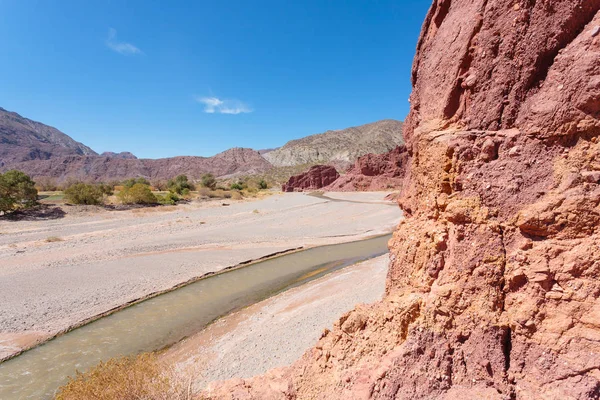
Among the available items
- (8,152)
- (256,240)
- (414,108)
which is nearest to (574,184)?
(414,108)

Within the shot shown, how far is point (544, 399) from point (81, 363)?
32.9ft

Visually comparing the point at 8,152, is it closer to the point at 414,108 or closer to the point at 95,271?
the point at 95,271

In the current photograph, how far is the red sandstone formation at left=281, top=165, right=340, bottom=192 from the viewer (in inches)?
2913

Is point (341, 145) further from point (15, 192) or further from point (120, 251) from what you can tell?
point (120, 251)

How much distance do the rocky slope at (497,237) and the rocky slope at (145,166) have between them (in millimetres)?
127088

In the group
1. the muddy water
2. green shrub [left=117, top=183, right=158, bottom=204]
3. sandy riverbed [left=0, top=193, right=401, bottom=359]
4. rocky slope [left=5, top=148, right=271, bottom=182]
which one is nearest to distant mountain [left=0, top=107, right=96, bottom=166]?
rocky slope [left=5, top=148, right=271, bottom=182]

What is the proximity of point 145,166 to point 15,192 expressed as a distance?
121 meters

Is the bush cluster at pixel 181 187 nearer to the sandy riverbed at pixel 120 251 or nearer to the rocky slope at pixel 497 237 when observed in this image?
the sandy riverbed at pixel 120 251

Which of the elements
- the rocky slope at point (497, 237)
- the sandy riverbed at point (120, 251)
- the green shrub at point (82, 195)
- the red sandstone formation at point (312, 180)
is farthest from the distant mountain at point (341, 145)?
the rocky slope at point (497, 237)

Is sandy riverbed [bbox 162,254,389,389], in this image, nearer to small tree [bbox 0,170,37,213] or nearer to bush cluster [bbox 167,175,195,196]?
small tree [bbox 0,170,37,213]

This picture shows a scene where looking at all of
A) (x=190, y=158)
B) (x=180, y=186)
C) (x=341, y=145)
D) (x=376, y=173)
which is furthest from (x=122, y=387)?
(x=190, y=158)

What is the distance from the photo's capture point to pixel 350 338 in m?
4.24

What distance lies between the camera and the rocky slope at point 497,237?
2789mm

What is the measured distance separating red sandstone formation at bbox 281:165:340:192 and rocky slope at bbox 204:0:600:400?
68889 mm
